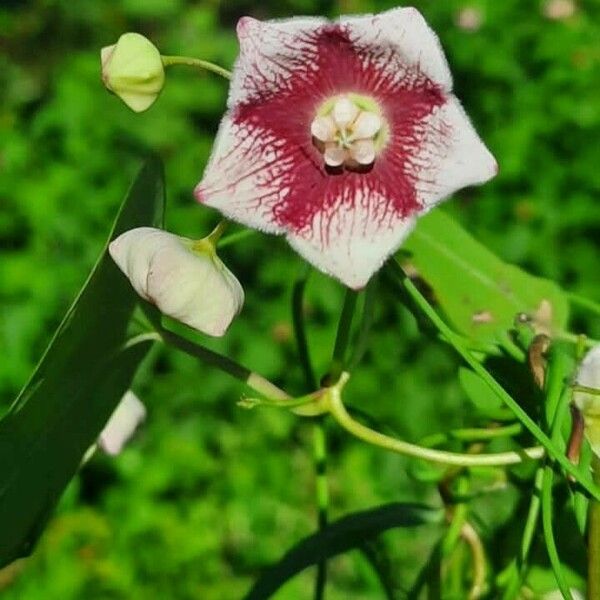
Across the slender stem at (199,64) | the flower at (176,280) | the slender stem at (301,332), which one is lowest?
the slender stem at (301,332)

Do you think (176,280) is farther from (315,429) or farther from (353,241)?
(315,429)

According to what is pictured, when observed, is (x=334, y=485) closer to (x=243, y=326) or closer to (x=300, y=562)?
(x=243, y=326)

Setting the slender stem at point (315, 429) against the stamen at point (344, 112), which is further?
the slender stem at point (315, 429)

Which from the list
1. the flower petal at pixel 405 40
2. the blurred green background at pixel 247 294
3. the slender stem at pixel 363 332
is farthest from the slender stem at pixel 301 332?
the blurred green background at pixel 247 294

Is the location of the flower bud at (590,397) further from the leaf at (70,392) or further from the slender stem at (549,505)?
the leaf at (70,392)

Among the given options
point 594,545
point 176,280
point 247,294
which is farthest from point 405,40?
point 247,294
